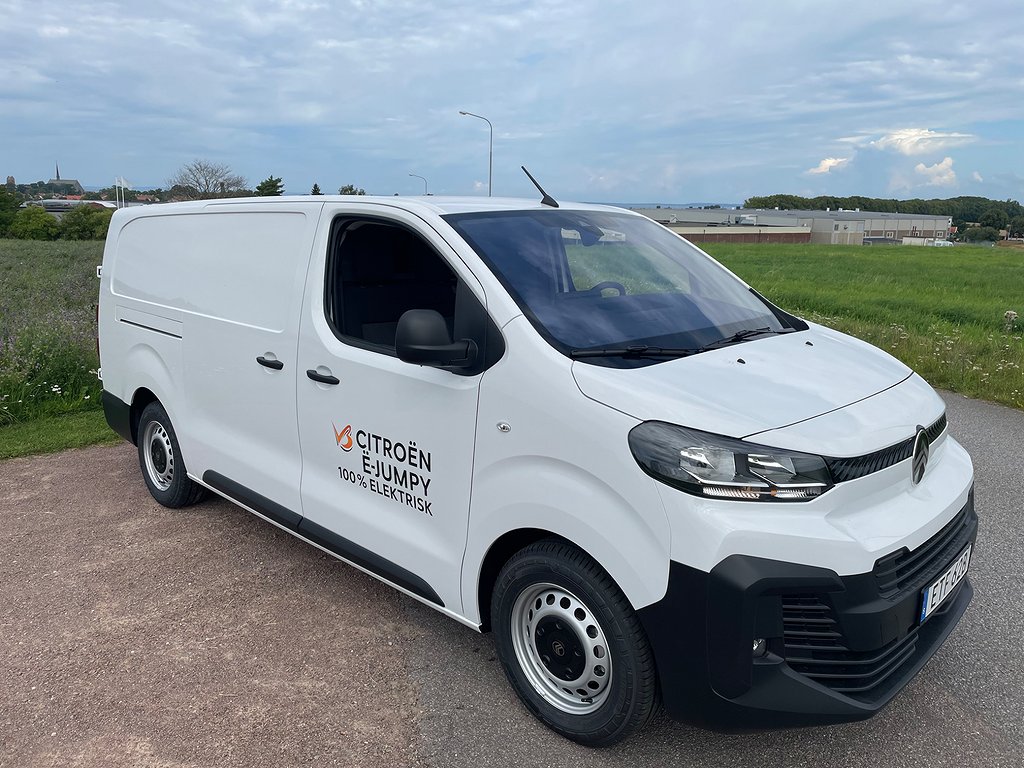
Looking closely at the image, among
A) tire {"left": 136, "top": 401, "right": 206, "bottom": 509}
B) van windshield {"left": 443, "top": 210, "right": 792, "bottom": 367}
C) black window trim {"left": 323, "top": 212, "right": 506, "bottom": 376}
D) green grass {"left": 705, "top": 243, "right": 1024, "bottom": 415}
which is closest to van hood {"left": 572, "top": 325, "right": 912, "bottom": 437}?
van windshield {"left": 443, "top": 210, "right": 792, "bottom": 367}

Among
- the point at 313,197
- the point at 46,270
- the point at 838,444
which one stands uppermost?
the point at 313,197

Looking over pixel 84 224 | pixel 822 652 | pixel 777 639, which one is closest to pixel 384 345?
pixel 777 639

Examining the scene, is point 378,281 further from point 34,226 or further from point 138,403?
point 34,226

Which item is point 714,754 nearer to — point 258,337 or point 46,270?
point 258,337

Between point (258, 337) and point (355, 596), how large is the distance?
1404 millimetres

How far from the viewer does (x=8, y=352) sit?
26.1ft

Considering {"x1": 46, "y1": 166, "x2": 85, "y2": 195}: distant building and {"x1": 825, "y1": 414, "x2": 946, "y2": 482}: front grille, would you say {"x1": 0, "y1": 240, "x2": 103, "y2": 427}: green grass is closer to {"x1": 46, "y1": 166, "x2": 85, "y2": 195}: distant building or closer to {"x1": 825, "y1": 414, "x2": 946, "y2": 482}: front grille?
{"x1": 825, "y1": 414, "x2": 946, "y2": 482}: front grille

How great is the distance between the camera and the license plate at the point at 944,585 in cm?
266

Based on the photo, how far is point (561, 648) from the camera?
2887 millimetres

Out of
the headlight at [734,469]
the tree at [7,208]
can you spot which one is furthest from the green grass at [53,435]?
the tree at [7,208]

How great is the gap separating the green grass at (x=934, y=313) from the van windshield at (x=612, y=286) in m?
5.65

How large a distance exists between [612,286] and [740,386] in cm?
96

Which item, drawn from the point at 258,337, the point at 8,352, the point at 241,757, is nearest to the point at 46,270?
the point at 8,352

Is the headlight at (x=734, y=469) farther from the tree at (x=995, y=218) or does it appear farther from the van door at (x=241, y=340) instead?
the tree at (x=995, y=218)
